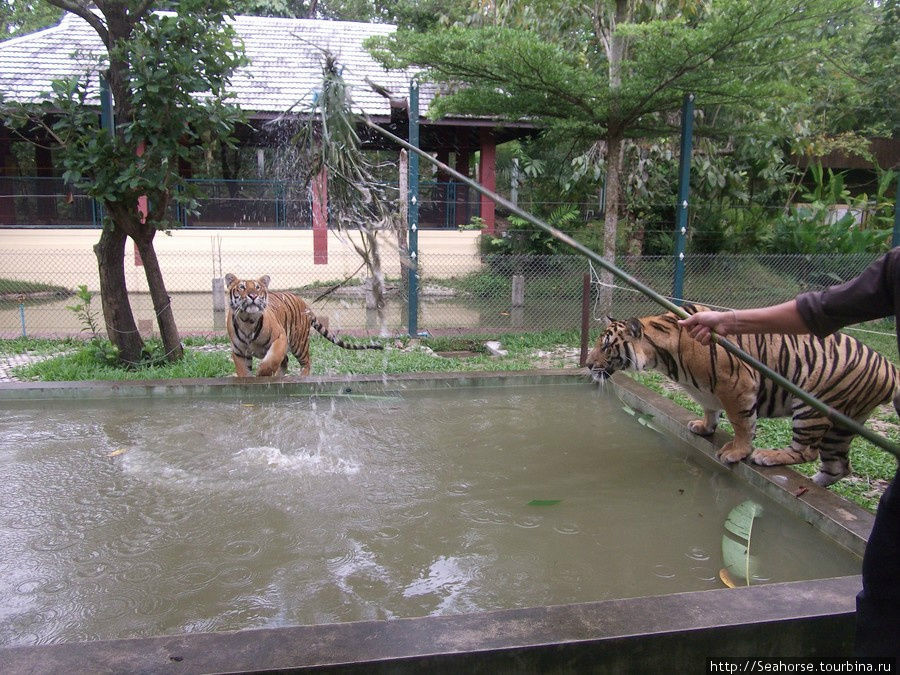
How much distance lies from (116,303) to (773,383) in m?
6.93

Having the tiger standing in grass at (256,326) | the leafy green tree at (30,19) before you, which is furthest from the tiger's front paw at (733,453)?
the leafy green tree at (30,19)

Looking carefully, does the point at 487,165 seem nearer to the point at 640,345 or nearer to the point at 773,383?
Result: the point at 640,345

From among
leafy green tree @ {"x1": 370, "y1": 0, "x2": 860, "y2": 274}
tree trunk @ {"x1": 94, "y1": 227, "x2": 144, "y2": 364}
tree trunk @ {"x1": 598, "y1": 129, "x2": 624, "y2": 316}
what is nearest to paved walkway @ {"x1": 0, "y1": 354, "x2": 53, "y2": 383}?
tree trunk @ {"x1": 94, "y1": 227, "x2": 144, "y2": 364}

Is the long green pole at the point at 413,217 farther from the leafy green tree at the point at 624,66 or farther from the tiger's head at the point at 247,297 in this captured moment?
the tiger's head at the point at 247,297

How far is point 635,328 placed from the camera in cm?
473

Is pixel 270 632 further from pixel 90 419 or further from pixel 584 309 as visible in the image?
pixel 584 309

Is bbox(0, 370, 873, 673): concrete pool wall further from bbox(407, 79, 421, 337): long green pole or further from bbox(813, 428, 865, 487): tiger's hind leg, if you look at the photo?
bbox(407, 79, 421, 337): long green pole

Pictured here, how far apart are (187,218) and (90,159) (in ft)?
28.8

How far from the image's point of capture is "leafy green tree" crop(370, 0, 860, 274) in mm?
8266

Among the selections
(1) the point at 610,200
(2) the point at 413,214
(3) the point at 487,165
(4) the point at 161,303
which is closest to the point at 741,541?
(4) the point at 161,303

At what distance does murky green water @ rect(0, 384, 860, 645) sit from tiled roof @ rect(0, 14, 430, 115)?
9796 millimetres

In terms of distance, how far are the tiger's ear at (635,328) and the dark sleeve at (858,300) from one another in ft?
8.12

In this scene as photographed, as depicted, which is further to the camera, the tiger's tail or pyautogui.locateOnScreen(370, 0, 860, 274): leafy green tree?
pyautogui.locateOnScreen(370, 0, 860, 274): leafy green tree

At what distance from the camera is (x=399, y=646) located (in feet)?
7.43
